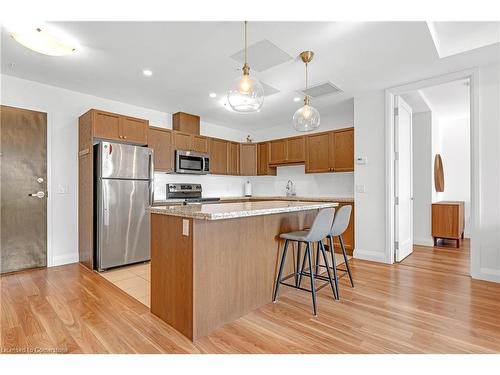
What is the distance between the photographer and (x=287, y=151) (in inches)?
217

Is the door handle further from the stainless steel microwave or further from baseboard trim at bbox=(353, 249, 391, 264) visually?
baseboard trim at bbox=(353, 249, 391, 264)

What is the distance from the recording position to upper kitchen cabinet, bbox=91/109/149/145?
362 cm

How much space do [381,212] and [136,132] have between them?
12.6ft

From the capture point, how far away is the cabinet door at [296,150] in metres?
5.25

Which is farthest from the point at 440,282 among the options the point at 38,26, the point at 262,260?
the point at 38,26

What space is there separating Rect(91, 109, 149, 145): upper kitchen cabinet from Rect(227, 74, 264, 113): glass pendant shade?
2275 mm

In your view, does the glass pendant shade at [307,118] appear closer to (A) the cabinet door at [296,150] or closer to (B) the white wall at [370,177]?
(B) the white wall at [370,177]

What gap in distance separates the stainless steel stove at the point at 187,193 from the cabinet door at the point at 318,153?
195 centimetres

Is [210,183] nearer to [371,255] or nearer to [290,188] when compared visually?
[290,188]

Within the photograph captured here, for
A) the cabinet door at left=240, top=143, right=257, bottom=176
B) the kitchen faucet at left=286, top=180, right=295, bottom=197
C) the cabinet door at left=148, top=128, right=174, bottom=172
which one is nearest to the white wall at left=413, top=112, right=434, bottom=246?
the kitchen faucet at left=286, top=180, right=295, bottom=197

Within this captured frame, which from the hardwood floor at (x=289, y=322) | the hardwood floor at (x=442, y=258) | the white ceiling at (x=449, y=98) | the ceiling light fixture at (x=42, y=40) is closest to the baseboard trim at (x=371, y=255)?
the hardwood floor at (x=442, y=258)

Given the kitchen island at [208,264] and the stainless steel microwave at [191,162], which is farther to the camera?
the stainless steel microwave at [191,162]

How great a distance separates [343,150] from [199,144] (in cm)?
268
